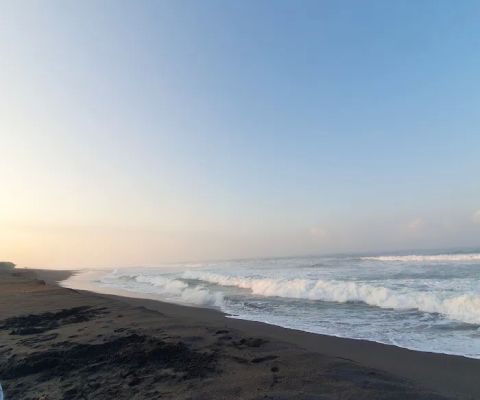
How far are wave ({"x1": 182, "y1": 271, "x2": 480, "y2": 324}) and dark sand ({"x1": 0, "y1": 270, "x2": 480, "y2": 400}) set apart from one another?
188 inches

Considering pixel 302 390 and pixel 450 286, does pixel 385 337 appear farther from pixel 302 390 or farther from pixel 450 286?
pixel 450 286

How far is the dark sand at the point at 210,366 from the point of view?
502cm

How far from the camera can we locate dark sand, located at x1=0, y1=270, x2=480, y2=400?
16.5 ft

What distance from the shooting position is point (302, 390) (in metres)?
4.91

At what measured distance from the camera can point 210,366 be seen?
601 centimetres

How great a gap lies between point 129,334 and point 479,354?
7.19 meters

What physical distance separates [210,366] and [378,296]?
9645 mm

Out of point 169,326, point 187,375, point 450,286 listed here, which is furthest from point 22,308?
point 450,286

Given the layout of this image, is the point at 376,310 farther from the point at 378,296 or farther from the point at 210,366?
the point at 210,366

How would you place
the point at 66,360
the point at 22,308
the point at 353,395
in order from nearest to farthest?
the point at 353,395 < the point at 66,360 < the point at 22,308

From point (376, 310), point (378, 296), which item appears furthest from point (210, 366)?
point (378, 296)

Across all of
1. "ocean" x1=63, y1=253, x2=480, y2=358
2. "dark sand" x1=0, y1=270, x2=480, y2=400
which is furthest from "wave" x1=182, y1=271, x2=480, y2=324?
"dark sand" x1=0, y1=270, x2=480, y2=400

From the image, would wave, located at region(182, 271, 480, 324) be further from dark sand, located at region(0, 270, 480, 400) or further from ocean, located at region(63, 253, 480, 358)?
dark sand, located at region(0, 270, 480, 400)

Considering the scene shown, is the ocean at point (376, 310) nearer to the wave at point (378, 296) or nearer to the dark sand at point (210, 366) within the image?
the wave at point (378, 296)
